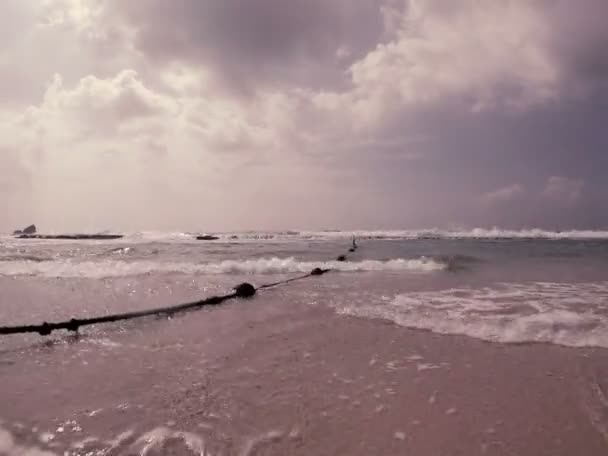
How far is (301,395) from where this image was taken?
3.63 meters

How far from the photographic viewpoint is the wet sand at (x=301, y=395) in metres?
2.84

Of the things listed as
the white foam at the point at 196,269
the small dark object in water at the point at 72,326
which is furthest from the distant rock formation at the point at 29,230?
the small dark object in water at the point at 72,326

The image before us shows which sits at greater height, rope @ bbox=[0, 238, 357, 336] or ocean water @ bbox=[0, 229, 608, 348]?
rope @ bbox=[0, 238, 357, 336]

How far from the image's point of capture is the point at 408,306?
775cm

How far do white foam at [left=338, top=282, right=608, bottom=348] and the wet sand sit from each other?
20.1 inches

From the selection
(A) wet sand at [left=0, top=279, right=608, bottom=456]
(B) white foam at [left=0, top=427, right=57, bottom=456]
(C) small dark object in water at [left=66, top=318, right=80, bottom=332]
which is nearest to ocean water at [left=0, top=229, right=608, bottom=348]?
(A) wet sand at [left=0, top=279, right=608, bottom=456]

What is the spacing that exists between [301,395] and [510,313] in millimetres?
4842

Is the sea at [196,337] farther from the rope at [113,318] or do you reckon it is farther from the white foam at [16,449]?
the rope at [113,318]

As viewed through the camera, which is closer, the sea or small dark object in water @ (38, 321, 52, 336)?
the sea

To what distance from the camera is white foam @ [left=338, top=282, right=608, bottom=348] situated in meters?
5.61

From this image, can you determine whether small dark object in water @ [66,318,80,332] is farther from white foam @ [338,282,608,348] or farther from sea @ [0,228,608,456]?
white foam @ [338,282,608,348]

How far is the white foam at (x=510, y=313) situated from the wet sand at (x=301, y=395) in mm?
511

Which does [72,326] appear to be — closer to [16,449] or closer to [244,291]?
[16,449]

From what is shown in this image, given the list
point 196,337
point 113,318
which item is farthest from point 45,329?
point 196,337
